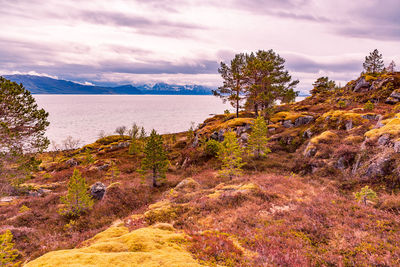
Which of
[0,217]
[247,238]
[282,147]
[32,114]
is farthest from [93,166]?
[247,238]

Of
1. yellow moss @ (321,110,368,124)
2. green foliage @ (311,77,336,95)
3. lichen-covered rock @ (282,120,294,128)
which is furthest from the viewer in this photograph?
green foliage @ (311,77,336,95)

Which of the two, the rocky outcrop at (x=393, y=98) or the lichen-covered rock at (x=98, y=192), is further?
the rocky outcrop at (x=393, y=98)

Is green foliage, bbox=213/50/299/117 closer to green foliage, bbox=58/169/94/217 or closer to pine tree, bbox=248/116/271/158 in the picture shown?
pine tree, bbox=248/116/271/158

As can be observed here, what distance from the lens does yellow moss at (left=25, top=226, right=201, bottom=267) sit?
5.01 m

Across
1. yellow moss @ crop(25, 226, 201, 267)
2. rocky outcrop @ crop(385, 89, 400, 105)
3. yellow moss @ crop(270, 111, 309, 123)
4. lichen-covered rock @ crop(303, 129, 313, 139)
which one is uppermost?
rocky outcrop @ crop(385, 89, 400, 105)

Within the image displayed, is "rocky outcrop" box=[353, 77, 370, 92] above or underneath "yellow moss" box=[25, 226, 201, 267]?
above

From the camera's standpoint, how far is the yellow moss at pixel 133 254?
16.4 ft

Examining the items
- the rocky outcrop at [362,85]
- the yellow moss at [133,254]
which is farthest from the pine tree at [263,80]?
the yellow moss at [133,254]

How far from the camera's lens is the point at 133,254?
551 cm

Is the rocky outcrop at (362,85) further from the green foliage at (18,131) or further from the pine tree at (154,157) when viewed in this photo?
the green foliage at (18,131)

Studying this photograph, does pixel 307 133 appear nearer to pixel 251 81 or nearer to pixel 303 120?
pixel 303 120

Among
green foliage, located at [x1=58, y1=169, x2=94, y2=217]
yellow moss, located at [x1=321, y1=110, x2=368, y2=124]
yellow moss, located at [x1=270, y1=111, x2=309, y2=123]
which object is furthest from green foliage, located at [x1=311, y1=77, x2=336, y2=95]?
green foliage, located at [x1=58, y1=169, x2=94, y2=217]

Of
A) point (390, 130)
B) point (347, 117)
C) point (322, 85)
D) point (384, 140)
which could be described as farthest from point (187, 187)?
point (322, 85)

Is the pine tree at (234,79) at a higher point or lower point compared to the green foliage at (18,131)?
higher
